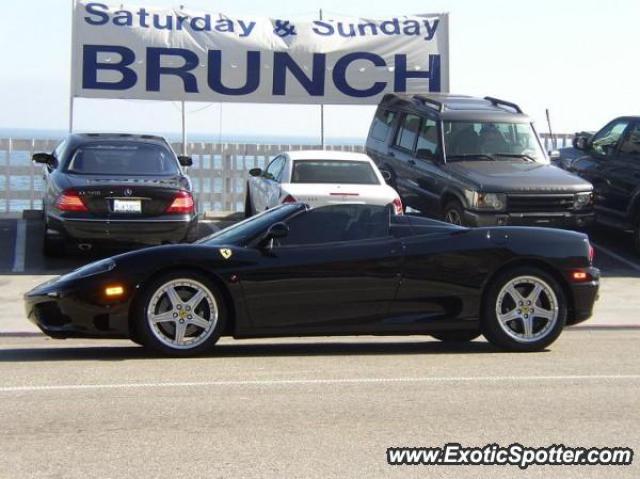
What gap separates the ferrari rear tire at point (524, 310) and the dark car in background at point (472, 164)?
594cm

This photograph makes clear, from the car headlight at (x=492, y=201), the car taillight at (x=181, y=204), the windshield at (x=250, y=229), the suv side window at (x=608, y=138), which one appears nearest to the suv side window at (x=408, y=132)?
the car headlight at (x=492, y=201)

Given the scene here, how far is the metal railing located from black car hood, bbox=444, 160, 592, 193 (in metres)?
6.17

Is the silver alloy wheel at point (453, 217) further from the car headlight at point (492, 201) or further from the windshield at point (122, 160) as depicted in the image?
the windshield at point (122, 160)

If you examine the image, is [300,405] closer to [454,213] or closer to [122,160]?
[122,160]

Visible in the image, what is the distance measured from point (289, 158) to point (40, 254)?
3.66m

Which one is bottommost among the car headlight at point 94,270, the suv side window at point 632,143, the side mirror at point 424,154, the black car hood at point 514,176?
the car headlight at point 94,270

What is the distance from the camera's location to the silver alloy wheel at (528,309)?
9773 mm

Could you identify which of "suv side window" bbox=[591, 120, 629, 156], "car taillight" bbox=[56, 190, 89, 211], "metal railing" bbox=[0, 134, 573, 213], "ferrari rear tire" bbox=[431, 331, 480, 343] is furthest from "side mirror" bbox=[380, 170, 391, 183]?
"ferrari rear tire" bbox=[431, 331, 480, 343]

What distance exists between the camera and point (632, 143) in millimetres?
17688

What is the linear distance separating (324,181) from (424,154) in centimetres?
203

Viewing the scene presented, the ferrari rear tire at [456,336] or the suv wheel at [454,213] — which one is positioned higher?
the suv wheel at [454,213]

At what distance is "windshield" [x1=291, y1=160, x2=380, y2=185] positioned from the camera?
1631 cm

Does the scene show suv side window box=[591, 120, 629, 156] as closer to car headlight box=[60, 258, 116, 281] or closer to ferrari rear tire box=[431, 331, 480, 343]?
ferrari rear tire box=[431, 331, 480, 343]

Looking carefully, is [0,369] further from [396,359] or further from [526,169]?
[526,169]
